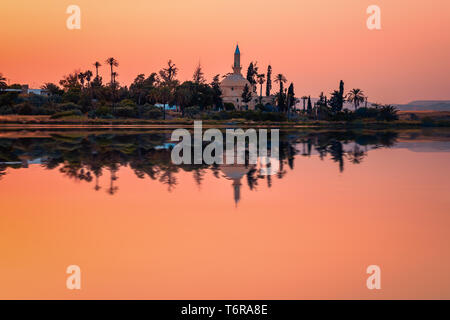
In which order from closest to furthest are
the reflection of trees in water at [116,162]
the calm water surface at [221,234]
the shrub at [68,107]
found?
1. the calm water surface at [221,234]
2. the reflection of trees in water at [116,162]
3. the shrub at [68,107]

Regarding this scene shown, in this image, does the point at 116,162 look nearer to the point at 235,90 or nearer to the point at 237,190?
the point at 237,190

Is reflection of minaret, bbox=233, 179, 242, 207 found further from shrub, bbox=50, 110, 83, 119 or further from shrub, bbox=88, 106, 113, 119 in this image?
shrub, bbox=88, 106, 113, 119

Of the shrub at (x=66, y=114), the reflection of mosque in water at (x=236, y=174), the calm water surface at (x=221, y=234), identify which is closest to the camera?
the calm water surface at (x=221, y=234)

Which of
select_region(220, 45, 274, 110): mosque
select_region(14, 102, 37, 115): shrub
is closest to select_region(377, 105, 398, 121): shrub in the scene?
select_region(220, 45, 274, 110): mosque

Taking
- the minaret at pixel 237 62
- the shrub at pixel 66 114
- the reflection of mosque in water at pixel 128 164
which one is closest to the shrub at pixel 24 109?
the shrub at pixel 66 114

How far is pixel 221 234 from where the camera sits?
9.38 meters

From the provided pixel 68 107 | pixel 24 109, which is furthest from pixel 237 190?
pixel 68 107

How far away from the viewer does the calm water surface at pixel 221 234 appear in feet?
22.8

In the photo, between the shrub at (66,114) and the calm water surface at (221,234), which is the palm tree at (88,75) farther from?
the calm water surface at (221,234)

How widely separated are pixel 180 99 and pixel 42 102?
28.1 meters

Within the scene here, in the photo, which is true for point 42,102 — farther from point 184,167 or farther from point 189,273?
point 189,273

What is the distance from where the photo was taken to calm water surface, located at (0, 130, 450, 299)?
696 cm
